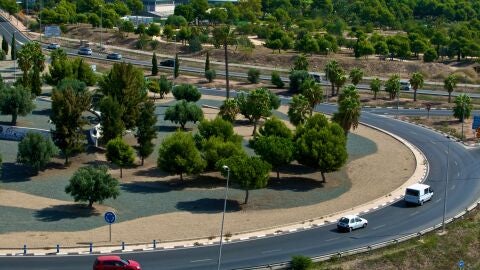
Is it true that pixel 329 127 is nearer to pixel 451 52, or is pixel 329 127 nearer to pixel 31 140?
pixel 31 140

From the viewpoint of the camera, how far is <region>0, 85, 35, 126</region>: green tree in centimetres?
8994

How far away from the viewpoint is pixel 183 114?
9244 cm

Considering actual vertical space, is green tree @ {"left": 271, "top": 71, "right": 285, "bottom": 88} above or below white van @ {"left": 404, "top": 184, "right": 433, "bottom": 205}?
above

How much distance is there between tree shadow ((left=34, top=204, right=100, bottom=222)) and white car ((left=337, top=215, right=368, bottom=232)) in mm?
18655

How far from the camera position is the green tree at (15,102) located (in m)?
89.9

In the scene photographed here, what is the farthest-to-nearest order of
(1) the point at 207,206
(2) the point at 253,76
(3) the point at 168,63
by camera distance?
(3) the point at 168,63
(2) the point at 253,76
(1) the point at 207,206

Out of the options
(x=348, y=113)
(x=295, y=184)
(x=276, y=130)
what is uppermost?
(x=348, y=113)

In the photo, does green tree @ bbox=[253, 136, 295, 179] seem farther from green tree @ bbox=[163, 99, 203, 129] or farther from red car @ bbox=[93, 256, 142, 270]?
red car @ bbox=[93, 256, 142, 270]

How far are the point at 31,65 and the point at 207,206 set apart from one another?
58.7 m

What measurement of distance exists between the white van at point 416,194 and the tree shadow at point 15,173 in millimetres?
33031

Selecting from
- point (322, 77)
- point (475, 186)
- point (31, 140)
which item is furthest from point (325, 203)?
point (322, 77)

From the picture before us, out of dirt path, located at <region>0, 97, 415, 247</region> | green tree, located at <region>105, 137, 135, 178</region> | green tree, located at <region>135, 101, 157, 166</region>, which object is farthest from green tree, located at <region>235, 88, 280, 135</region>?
green tree, located at <region>105, 137, 135, 178</region>

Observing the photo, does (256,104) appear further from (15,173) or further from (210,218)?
(210,218)

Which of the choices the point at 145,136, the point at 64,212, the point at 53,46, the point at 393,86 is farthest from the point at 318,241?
the point at 53,46
